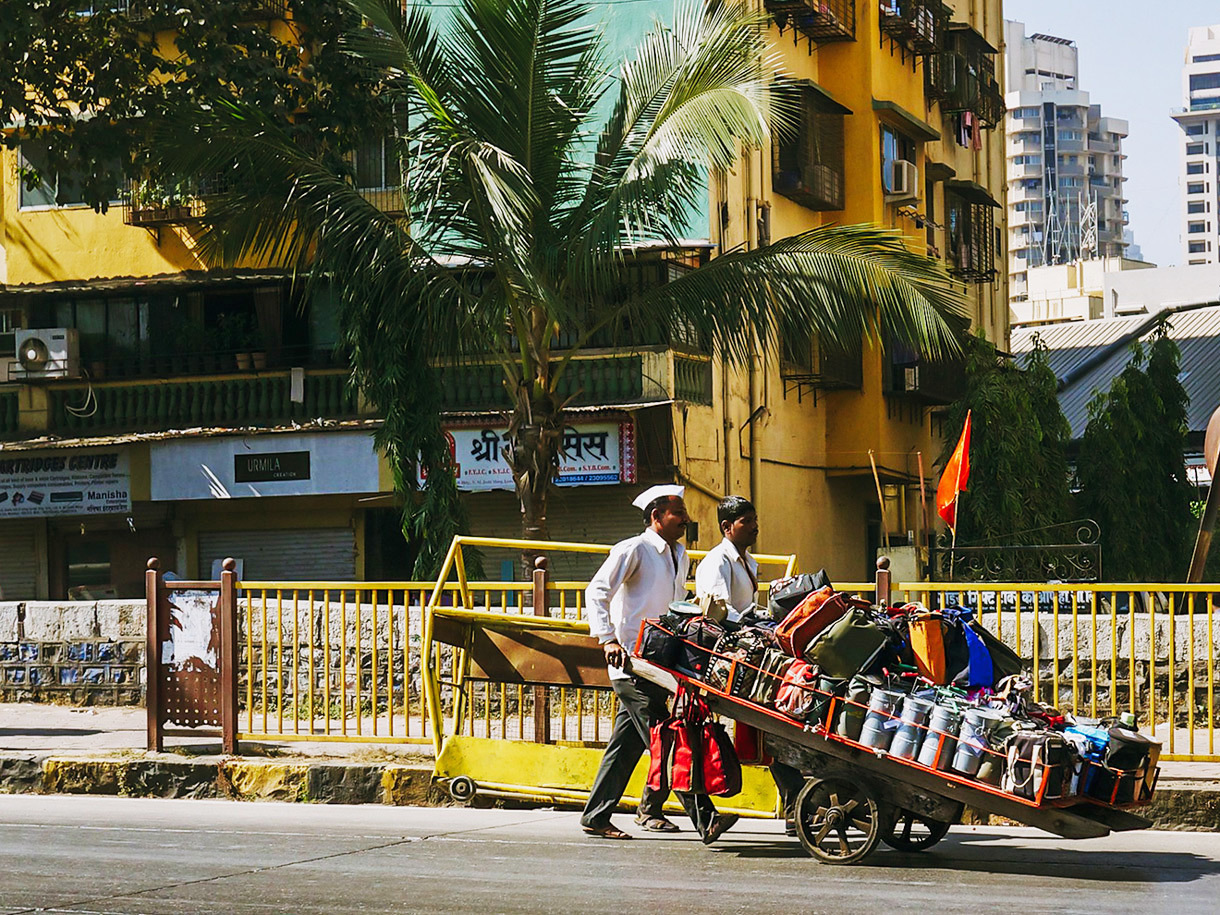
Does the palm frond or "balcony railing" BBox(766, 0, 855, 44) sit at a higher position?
"balcony railing" BBox(766, 0, 855, 44)

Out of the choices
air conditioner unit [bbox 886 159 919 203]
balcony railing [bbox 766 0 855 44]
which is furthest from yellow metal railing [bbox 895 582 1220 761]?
air conditioner unit [bbox 886 159 919 203]

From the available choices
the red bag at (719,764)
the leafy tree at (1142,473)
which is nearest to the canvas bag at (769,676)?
the red bag at (719,764)

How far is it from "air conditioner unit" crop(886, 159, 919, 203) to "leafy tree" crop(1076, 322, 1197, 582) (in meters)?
4.76

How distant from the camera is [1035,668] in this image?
402 inches

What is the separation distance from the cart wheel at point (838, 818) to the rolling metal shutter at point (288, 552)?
1917 centimetres

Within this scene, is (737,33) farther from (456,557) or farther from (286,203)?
(456,557)

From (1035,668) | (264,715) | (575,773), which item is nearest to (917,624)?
(1035,668)

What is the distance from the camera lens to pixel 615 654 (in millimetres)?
8945

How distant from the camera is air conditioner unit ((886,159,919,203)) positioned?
30.1m

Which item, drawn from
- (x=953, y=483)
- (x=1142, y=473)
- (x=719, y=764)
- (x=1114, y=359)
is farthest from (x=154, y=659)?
(x=1114, y=359)

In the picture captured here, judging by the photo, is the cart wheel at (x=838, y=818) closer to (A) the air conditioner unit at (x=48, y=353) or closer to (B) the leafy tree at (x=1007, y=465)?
(B) the leafy tree at (x=1007, y=465)

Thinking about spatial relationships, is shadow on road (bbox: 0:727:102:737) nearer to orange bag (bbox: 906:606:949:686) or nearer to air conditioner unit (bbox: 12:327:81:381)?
orange bag (bbox: 906:606:949:686)

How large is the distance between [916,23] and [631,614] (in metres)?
25.1

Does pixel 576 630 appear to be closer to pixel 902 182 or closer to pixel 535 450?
pixel 535 450
